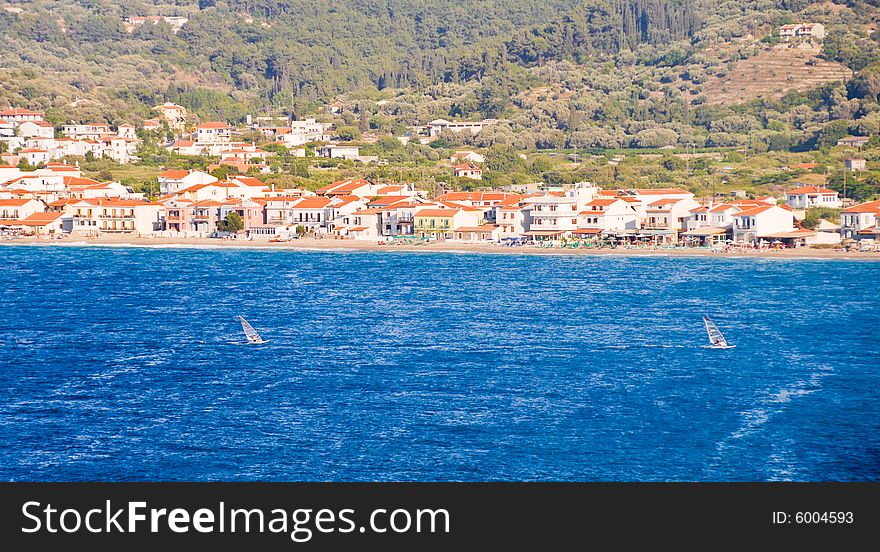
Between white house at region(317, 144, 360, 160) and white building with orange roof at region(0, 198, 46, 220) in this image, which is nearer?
white building with orange roof at region(0, 198, 46, 220)

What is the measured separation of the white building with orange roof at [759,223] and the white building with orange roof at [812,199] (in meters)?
6.22

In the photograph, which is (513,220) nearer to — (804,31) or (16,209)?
(16,209)

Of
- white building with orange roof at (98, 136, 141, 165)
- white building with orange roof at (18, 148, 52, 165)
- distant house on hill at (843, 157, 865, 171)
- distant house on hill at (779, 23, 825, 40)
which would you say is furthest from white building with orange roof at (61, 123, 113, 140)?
distant house on hill at (779, 23, 825, 40)

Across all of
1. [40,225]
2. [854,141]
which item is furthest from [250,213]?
[854,141]

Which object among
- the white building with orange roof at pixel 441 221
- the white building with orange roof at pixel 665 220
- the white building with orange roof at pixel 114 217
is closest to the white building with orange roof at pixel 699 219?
the white building with orange roof at pixel 665 220

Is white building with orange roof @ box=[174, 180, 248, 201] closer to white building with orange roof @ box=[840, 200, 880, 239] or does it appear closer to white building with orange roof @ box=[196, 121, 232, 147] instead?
white building with orange roof @ box=[196, 121, 232, 147]

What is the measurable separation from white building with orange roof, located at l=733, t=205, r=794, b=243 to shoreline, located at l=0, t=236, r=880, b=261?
2.42m

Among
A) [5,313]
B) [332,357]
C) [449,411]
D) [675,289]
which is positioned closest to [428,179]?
[675,289]

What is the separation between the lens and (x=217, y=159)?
103 meters

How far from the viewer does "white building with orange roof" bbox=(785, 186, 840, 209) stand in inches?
2933

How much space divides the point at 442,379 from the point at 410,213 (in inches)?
1792

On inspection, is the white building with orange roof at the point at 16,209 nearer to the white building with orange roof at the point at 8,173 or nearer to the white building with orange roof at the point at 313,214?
the white building with orange roof at the point at 8,173

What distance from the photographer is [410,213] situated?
75000 millimetres

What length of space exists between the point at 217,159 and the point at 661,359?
75172 millimetres
